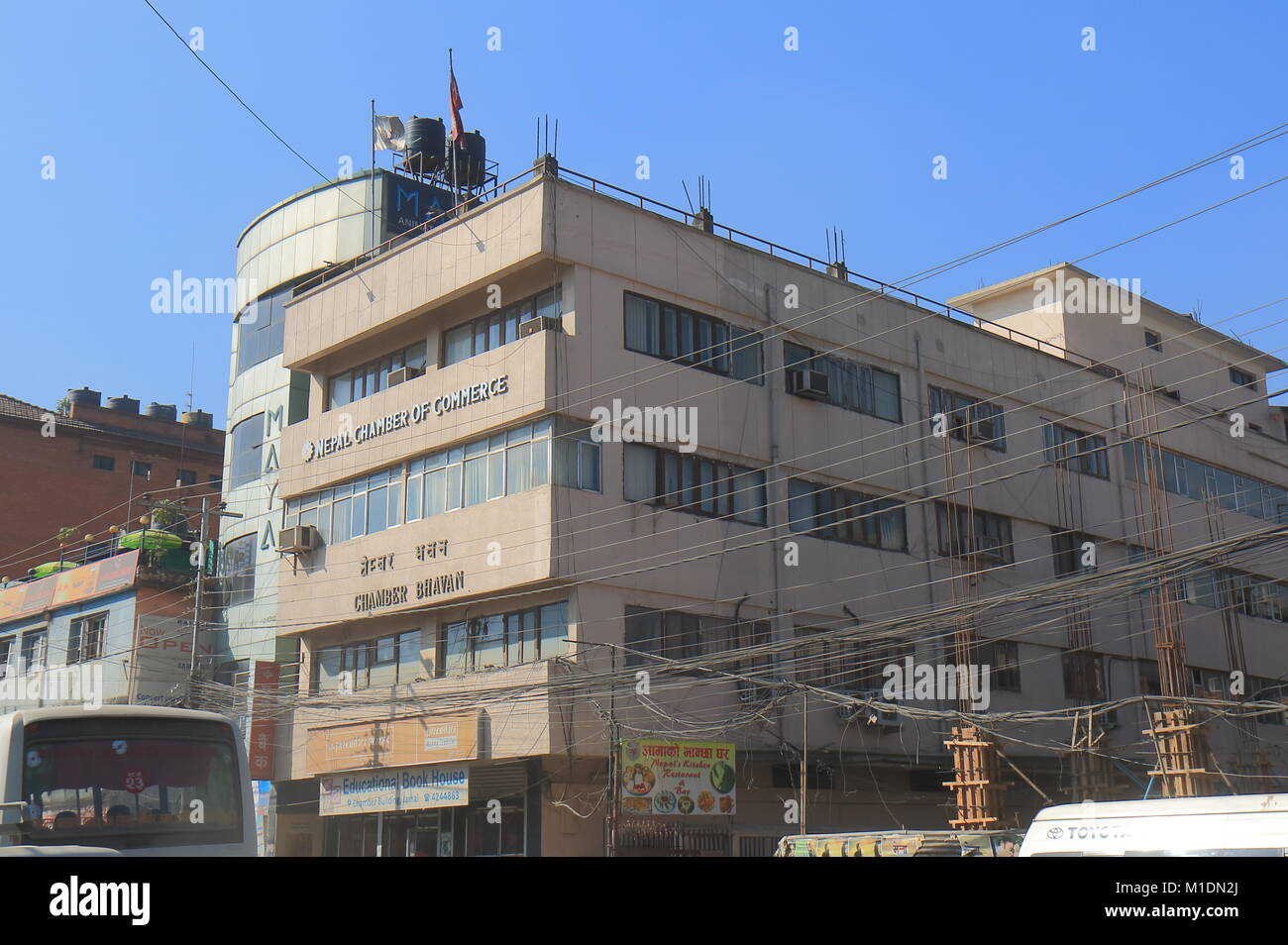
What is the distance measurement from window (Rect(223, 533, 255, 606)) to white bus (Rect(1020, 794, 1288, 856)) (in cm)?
3217

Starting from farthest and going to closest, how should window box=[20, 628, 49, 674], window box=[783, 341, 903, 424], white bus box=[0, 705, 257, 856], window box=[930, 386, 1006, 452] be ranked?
window box=[20, 628, 49, 674]
window box=[930, 386, 1006, 452]
window box=[783, 341, 903, 424]
white bus box=[0, 705, 257, 856]

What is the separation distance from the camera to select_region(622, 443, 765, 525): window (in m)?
26.5

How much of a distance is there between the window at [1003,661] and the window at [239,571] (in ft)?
68.4

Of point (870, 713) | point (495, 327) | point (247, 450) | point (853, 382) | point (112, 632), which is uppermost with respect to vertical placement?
point (247, 450)

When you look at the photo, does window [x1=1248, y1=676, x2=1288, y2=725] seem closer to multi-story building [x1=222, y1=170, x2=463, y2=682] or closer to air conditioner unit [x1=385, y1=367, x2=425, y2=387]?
air conditioner unit [x1=385, y1=367, x2=425, y2=387]

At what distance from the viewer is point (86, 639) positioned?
39906 millimetres

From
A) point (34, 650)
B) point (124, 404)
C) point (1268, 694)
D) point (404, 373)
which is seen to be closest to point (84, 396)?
point (124, 404)

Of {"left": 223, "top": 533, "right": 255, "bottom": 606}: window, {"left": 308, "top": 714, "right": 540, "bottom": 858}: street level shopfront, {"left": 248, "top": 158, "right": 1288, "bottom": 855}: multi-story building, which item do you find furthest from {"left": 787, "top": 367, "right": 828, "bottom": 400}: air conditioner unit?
{"left": 223, "top": 533, "right": 255, "bottom": 606}: window

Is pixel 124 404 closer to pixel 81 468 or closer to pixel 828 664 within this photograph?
pixel 81 468

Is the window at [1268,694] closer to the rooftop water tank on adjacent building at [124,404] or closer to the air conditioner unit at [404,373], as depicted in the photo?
the air conditioner unit at [404,373]

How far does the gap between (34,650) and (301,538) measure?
17087 millimetres

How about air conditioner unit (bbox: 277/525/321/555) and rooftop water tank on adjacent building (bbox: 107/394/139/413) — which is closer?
air conditioner unit (bbox: 277/525/321/555)

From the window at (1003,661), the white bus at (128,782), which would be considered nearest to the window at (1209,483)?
the window at (1003,661)
